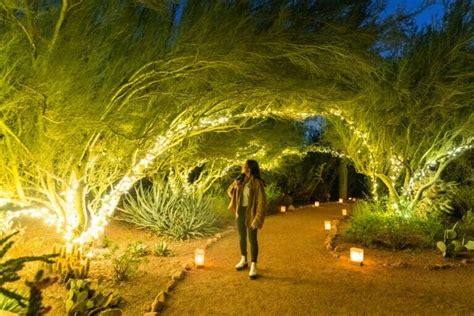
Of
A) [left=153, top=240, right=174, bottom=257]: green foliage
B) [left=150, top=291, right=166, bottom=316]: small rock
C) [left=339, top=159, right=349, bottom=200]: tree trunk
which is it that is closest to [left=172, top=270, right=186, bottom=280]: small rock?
[left=150, top=291, right=166, bottom=316]: small rock

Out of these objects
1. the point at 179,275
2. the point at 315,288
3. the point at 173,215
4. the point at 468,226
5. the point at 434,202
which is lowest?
the point at 315,288

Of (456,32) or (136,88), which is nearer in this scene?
(136,88)

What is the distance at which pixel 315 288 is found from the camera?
19.3 feet

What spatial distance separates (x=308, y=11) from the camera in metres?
6.25

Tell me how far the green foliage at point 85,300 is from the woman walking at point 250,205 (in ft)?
7.39

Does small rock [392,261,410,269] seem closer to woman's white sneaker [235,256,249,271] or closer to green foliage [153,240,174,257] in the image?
woman's white sneaker [235,256,249,271]

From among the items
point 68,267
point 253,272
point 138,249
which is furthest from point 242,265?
point 68,267

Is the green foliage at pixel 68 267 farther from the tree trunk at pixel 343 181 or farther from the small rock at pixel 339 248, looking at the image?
the tree trunk at pixel 343 181

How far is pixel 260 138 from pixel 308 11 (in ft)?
24.6

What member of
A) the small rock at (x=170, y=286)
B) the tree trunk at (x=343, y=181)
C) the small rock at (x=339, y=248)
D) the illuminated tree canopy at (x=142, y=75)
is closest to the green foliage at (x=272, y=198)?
the tree trunk at (x=343, y=181)

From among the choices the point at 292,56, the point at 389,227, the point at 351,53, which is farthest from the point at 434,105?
the point at 292,56

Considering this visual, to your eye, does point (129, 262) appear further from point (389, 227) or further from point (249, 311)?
point (389, 227)

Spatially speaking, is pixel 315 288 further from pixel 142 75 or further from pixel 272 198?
pixel 272 198

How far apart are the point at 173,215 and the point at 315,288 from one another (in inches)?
191
